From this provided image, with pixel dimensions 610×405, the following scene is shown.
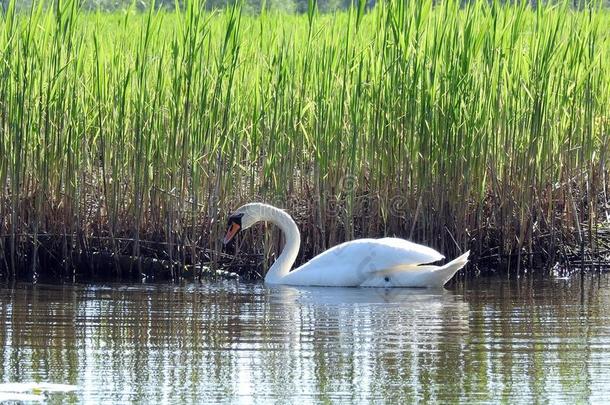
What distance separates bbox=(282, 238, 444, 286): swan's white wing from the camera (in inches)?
359

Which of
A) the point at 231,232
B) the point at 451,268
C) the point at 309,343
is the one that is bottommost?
the point at 309,343

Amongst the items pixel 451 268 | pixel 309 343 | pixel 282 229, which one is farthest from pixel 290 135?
pixel 309 343

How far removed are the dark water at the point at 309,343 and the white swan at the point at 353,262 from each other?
14 cm

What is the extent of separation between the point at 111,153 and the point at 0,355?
338 centimetres

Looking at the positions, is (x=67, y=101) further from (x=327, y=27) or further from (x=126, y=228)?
(x=327, y=27)

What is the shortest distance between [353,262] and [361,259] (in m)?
0.06

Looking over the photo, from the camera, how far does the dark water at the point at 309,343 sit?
18.5ft

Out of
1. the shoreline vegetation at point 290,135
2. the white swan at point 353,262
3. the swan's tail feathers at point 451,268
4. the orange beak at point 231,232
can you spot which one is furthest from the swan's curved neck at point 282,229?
the swan's tail feathers at point 451,268

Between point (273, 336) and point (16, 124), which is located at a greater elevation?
point (16, 124)

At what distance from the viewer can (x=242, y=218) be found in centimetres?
951

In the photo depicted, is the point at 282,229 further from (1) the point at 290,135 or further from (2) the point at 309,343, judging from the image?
(2) the point at 309,343

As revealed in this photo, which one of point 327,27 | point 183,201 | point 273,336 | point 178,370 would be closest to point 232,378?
point 178,370

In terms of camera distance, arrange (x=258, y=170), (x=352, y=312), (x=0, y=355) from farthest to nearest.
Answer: (x=258, y=170) → (x=352, y=312) → (x=0, y=355)

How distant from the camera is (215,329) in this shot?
286 inches
